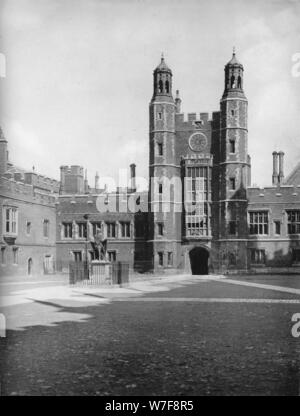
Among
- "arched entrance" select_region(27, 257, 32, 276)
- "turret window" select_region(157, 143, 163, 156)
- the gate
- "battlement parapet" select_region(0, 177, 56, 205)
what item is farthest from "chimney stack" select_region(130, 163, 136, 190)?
the gate

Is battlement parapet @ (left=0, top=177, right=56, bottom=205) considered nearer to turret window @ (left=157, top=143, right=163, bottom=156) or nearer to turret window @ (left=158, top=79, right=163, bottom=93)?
turret window @ (left=157, top=143, right=163, bottom=156)

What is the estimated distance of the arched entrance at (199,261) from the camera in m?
40.0

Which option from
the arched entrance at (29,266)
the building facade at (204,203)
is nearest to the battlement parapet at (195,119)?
the building facade at (204,203)

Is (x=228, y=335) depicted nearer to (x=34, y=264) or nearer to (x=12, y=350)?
(x=12, y=350)

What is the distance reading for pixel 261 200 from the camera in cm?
4053

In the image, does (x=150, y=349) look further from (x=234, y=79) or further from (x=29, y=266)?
(x=234, y=79)

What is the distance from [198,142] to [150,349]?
32.0 metres

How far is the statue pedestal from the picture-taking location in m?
24.6

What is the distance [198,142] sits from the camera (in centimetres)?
4022

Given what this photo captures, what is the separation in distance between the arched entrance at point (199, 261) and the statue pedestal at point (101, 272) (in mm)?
15718

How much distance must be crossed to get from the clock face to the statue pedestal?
17.7 metres

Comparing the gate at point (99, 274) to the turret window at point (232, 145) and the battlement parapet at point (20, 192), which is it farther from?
the turret window at point (232, 145)

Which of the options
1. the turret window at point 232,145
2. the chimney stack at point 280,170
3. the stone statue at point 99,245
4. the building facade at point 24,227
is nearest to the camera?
the stone statue at point 99,245

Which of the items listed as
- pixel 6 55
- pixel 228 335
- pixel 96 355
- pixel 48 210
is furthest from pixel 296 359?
pixel 48 210
